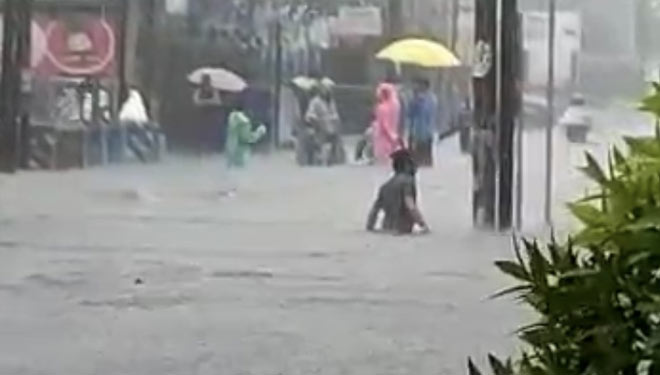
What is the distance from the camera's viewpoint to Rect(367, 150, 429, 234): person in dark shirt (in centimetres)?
263

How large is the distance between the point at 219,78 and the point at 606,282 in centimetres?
172

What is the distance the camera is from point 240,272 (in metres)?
2.69

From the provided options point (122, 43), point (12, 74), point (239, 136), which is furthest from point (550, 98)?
point (12, 74)

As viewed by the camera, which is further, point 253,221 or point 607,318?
point 253,221

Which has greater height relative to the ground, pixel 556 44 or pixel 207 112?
pixel 556 44

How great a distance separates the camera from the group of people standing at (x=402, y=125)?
2625 millimetres

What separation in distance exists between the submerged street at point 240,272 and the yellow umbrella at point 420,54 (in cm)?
14

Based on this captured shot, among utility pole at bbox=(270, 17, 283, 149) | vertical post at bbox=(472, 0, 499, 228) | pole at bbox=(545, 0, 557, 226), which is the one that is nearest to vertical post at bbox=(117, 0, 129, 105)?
utility pole at bbox=(270, 17, 283, 149)

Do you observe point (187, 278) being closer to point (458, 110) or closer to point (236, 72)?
point (236, 72)

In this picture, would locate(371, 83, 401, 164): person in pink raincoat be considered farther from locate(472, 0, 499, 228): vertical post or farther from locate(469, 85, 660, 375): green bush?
locate(469, 85, 660, 375): green bush

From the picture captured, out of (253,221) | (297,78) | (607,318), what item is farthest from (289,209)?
(607,318)

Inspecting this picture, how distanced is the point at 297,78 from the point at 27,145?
0.46 m

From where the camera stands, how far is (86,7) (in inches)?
102

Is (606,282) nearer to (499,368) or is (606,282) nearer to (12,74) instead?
(499,368)
